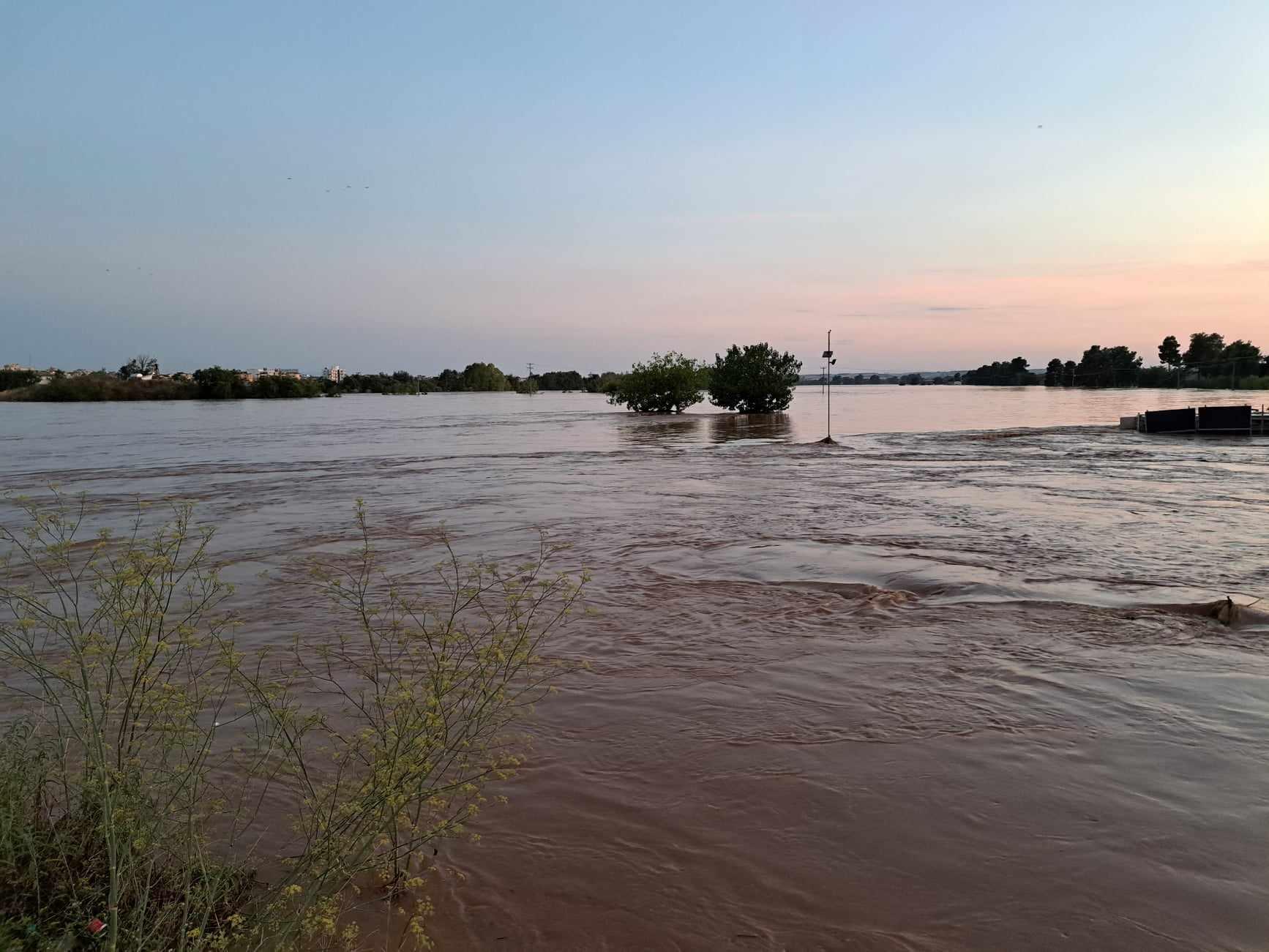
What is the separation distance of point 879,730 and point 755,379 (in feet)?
170

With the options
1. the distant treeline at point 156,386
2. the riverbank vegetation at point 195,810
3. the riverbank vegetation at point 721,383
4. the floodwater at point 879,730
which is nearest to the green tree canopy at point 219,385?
the distant treeline at point 156,386

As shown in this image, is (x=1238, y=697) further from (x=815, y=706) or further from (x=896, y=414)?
(x=896, y=414)

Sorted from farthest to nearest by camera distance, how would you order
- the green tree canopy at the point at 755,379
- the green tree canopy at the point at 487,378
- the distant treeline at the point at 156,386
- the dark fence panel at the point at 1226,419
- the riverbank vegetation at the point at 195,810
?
the green tree canopy at the point at 487,378
the distant treeline at the point at 156,386
the green tree canopy at the point at 755,379
the dark fence panel at the point at 1226,419
the riverbank vegetation at the point at 195,810

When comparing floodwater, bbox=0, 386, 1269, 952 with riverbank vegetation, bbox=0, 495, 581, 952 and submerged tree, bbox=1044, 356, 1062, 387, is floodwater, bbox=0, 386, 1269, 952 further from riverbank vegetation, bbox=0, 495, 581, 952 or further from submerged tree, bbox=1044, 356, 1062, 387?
submerged tree, bbox=1044, 356, 1062, 387

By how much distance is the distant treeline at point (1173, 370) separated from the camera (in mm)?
76312

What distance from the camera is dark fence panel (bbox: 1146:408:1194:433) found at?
31228 mm

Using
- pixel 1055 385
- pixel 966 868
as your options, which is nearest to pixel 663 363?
pixel 966 868

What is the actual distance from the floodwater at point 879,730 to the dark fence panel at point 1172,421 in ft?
62.4

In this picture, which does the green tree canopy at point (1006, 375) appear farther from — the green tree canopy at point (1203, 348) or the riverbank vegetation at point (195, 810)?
the riverbank vegetation at point (195, 810)

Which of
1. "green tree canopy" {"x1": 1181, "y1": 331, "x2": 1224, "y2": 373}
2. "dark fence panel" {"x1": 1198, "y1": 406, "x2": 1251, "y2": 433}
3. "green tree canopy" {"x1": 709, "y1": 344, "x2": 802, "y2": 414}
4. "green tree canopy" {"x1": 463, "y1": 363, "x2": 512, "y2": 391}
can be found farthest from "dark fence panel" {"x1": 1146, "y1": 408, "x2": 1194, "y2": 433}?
"green tree canopy" {"x1": 463, "y1": 363, "x2": 512, "y2": 391}

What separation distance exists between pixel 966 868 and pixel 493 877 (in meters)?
2.05

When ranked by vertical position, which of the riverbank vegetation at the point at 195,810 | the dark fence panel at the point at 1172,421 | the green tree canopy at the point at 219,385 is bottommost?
the riverbank vegetation at the point at 195,810

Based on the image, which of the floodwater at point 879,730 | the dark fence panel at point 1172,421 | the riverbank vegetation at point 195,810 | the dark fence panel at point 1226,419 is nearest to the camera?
the riverbank vegetation at point 195,810

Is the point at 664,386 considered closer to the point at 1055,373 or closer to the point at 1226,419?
the point at 1226,419
